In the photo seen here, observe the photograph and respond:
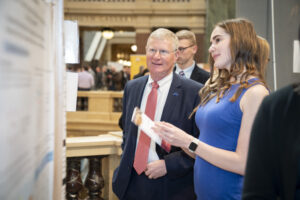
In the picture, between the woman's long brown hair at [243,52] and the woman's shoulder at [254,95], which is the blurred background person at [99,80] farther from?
the woman's shoulder at [254,95]

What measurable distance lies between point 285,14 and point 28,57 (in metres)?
2.83

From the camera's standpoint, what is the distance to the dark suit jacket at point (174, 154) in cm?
220

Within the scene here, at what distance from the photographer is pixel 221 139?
1.69 meters

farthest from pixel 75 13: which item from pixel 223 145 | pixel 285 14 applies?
pixel 223 145

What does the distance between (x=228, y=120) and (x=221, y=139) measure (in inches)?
4.1

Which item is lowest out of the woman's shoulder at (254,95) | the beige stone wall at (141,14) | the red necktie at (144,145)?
the red necktie at (144,145)

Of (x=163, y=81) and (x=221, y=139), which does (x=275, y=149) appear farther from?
(x=163, y=81)

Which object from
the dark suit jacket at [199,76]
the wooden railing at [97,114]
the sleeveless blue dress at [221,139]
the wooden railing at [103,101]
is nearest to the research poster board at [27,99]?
the sleeveless blue dress at [221,139]

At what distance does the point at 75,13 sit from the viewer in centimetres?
1455

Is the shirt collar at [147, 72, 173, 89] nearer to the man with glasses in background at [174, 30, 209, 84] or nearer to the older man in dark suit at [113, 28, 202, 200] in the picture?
the older man in dark suit at [113, 28, 202, 200]

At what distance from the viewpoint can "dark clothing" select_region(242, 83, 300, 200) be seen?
0.96 metres

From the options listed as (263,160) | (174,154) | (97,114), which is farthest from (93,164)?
(97,114)

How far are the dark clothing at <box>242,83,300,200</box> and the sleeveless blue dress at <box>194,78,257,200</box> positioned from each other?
0.65 m

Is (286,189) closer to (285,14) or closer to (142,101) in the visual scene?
(142,101)
